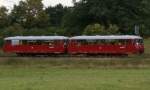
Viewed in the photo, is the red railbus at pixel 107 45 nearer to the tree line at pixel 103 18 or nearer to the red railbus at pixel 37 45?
the red railbus at pixel 37 45

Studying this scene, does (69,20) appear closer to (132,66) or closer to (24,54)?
(24,54)

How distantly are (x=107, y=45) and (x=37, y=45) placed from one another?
9.53m

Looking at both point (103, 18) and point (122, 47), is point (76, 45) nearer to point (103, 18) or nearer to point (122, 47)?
point (122, 47)

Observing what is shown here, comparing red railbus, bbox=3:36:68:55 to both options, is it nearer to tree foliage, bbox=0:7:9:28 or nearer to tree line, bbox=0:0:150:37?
tree line, bbox=0:0:150:37

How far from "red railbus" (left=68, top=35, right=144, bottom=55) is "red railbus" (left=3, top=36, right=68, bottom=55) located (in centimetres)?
136

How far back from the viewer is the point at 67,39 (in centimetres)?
6712

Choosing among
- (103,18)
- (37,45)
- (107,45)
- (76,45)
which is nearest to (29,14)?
(103,18)

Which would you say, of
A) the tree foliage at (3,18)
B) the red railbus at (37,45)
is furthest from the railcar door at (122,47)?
the tree foliage at (3,18)

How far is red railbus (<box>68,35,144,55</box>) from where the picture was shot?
63062mm

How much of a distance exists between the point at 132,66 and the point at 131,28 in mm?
55986

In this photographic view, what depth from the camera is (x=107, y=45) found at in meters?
63.8

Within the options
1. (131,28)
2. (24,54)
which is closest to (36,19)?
(131,28)

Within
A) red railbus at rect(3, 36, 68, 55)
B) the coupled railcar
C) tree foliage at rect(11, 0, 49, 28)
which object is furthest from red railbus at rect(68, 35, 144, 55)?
tree foliage at rect(11, 0, 49, 28)

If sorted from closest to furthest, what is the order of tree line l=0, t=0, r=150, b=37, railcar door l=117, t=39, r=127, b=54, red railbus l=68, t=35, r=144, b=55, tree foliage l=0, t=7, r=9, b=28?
railcar door l=117, t=39, r=127, b=54, red railbus l=68, t=35, r=144, b=55, tree line l=0, t=0, r=150, b=37, tree foliage l=0, t=7, r=9, b=28
